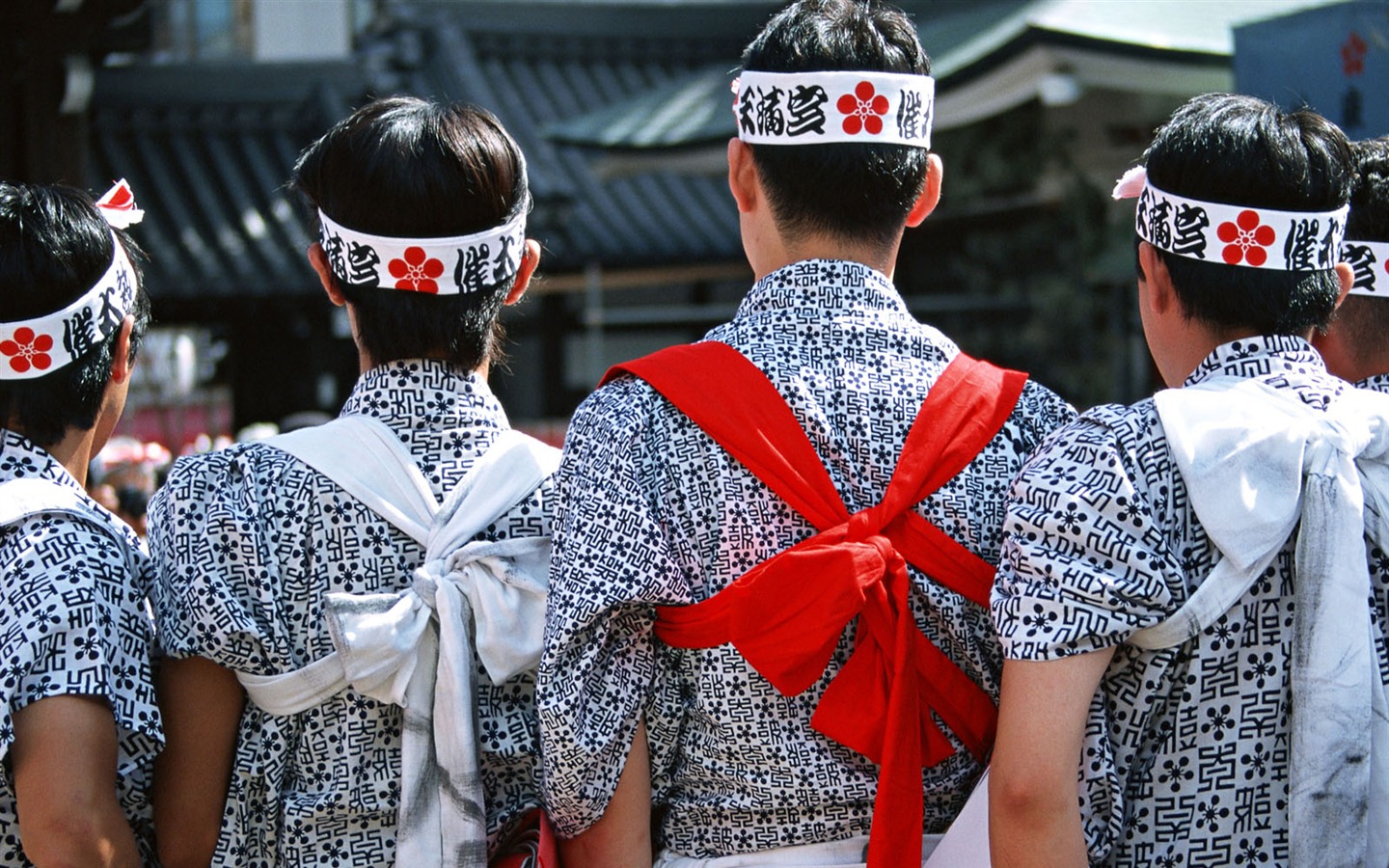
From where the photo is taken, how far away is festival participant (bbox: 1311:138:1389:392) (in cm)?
222

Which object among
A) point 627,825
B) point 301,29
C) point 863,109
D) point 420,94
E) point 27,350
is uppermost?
point 863,109

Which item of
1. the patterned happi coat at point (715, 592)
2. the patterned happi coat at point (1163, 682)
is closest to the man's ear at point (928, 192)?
the patterned happi coat at point (715, 592)

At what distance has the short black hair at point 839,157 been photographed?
6.15 feet

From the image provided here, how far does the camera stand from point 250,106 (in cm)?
1103

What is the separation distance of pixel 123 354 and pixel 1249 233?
1.53m

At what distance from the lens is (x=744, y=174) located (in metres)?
1.95

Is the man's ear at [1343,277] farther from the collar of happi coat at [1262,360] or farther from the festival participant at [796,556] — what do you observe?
the festival participant at [796,556]

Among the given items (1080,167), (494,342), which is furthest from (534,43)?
(494,342)

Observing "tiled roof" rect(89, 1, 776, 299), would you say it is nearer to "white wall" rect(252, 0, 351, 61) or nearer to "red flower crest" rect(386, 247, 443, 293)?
"white wall" rect(252, 0, 351, 61)

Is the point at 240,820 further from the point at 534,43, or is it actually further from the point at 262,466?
the point at 534,43

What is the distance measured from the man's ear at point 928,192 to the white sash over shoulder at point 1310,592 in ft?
1.54

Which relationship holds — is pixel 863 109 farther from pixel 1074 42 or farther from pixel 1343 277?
pixel 1074 42

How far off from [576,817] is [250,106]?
1021 cm

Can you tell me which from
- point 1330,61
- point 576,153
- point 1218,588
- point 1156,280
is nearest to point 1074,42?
point 1330,61
